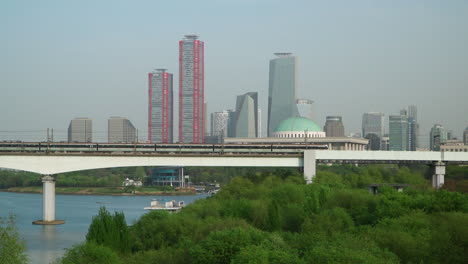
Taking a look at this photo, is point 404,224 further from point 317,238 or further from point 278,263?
point 278,263

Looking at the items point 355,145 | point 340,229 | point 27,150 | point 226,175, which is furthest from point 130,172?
point 340,229

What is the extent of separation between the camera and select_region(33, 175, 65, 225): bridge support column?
183 feet

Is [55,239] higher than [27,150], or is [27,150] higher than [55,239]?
[27,150]

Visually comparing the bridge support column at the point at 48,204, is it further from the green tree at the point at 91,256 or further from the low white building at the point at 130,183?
the low white building at the point at 130,183

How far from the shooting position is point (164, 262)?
91.9 feet

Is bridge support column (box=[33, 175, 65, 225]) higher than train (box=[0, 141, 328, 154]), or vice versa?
train (box=[0, 141, 328, 154])

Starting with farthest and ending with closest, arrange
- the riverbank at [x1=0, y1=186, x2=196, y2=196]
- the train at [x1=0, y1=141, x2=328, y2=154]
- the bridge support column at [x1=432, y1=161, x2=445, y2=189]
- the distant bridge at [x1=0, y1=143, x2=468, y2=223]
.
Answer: the riverbank at [x1=0, y1=186, x2=196, y2=196] → the bridge support column at [x1=432, y1=161, x2=445, y2=189] → the train at [x1=0, y1=141, x2=328, y2=154] → the distant bridge at [x1=0, y1=143, x2=468, y2=223]

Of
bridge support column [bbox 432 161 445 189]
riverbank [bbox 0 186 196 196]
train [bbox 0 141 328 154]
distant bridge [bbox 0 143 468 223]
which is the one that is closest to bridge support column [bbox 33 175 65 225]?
distant bridge [bbox 0 143 468 223]

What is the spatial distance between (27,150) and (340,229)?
32112mm

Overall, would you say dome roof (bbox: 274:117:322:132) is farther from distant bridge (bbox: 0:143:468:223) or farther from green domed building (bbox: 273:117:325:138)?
distant bridge (bbox: 0:143:468:223)

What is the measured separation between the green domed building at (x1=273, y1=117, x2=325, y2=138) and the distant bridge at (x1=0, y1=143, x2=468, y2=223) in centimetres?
6715

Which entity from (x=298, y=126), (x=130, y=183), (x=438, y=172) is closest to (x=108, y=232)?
(x=438, y=172)

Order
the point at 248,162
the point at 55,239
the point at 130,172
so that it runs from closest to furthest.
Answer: the point at 55,239, the point at 248,162, the point at 130,172

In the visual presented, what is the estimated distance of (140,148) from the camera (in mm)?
62719
